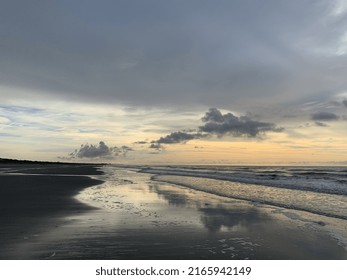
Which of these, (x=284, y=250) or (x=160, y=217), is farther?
(x=160, y=217)

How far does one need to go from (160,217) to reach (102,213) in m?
2.68

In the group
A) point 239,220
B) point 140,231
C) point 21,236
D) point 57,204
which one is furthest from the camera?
point 57,204

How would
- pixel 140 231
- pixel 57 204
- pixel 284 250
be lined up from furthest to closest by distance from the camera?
pixel 57 204 < pixel 140 231 < pixel 284 250

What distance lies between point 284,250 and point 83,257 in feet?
18.1

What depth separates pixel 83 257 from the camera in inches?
325

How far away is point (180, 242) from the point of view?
9.94 meters

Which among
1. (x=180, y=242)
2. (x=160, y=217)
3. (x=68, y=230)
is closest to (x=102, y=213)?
(x=160, y=217)

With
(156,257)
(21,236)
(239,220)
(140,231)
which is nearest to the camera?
(156,257)

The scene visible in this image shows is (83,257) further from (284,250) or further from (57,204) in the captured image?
(57,204)

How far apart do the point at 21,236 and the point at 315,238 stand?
9.41m

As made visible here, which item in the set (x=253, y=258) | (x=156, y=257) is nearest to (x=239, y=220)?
(x=253, y=258)
